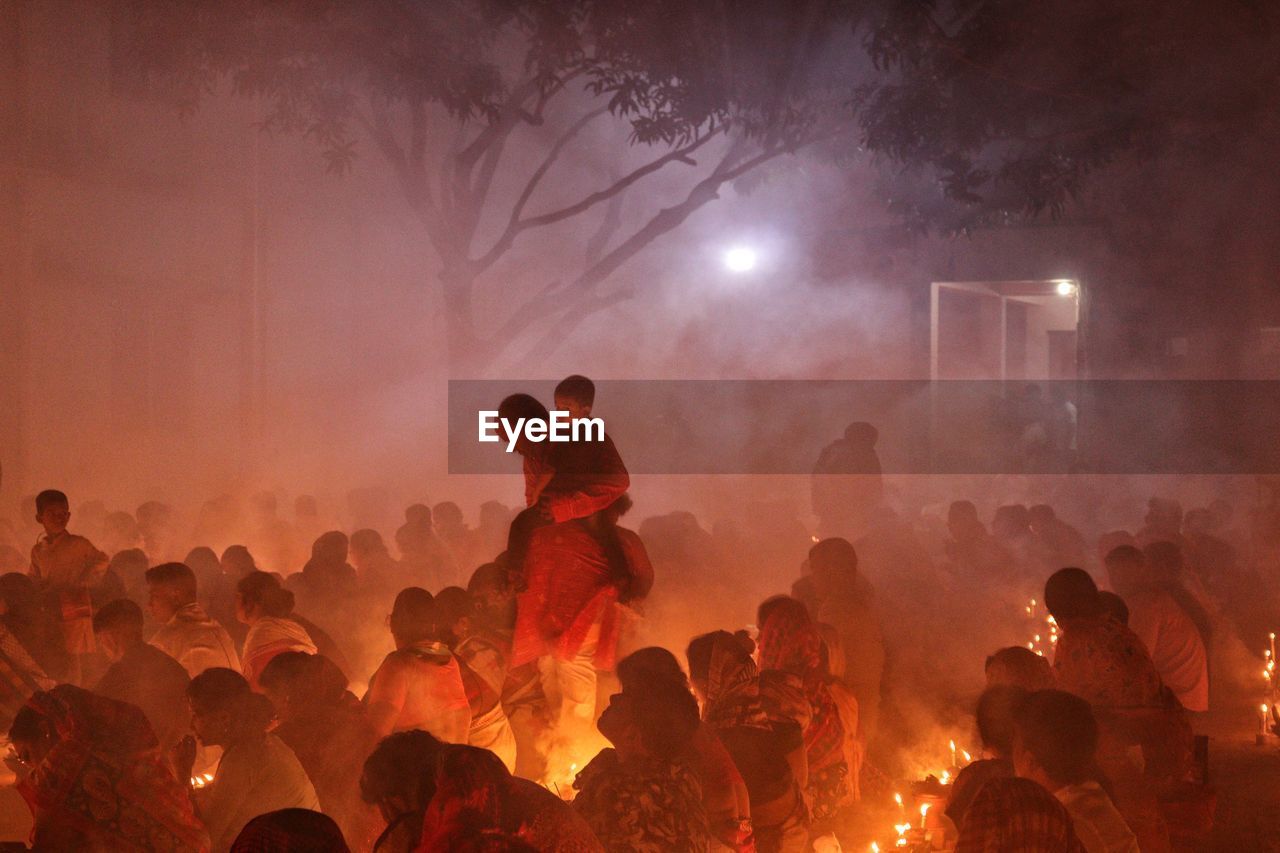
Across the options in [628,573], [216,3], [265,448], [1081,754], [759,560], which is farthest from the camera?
[265,448]

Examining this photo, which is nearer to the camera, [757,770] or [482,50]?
[757,770]

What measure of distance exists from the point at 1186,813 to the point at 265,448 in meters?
11.1

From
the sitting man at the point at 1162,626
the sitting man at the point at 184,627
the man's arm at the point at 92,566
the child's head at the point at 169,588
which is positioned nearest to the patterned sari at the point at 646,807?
the sitting man at the point at 184,627

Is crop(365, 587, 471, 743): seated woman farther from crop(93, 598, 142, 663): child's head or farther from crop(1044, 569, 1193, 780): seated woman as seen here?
crop(1044, 569, 1193, 780): seated woman

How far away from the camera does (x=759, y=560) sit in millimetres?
9148

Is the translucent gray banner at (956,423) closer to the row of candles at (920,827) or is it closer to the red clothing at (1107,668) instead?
the red clothing at (1107,668)

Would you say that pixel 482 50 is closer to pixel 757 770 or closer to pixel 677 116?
pixel 677 116

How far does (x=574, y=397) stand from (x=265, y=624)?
65.4 inches

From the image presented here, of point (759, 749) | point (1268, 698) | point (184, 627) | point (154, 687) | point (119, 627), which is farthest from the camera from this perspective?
point (1268, 698)

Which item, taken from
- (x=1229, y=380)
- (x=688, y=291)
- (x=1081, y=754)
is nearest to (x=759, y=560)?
(x=1081, y=754)

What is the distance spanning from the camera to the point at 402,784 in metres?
3.07

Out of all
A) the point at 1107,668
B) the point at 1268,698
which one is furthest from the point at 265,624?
the point at 1268,698

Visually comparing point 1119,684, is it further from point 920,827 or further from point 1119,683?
point 920,827

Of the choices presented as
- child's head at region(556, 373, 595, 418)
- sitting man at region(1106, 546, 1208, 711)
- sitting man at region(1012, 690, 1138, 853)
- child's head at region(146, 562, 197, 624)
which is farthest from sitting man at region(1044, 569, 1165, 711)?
child's head at region(146, 562, 197, 624)
